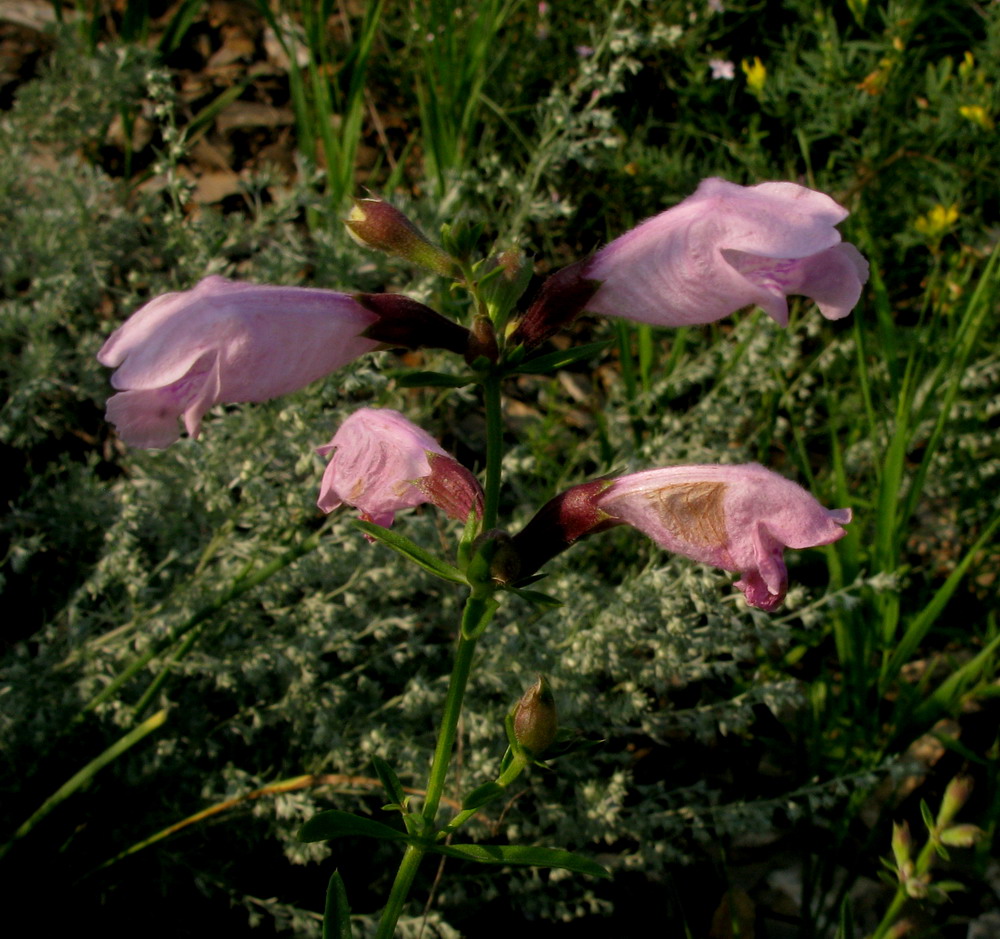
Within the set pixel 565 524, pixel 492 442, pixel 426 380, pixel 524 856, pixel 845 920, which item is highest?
pixel 426 380

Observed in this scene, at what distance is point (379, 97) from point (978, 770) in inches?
128

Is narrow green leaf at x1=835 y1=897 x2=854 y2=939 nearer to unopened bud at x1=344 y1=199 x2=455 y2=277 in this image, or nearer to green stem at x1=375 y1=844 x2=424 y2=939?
green stem at x1=375 y1=844 x2=424 y2=939

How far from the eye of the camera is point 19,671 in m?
1.98

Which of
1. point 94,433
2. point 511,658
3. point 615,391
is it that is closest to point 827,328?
point 615,391

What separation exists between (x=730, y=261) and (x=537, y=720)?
0.59 meters

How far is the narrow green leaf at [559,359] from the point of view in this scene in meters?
1.14

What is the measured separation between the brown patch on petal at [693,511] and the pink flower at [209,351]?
442 millimetres

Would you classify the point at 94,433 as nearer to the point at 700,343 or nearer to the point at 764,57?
the point at 700,343

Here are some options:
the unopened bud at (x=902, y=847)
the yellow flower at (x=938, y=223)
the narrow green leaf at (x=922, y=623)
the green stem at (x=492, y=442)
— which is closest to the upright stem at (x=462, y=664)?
the green stem at (x=492, y=442)

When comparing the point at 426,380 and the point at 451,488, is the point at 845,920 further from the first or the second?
the point at 426,380

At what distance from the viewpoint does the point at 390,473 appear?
1271mm

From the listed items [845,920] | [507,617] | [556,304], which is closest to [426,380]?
[556,304]

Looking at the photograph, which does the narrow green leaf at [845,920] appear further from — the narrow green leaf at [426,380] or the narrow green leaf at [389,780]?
the narrow green leaf at [426,380]

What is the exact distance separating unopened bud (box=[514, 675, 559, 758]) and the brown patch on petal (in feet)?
0.81
